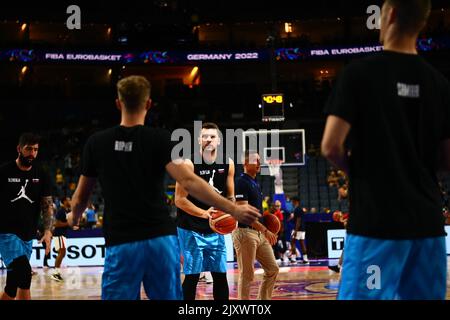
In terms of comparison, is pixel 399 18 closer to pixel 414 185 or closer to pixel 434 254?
pixel 414 185

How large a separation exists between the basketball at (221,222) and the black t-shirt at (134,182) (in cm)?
250

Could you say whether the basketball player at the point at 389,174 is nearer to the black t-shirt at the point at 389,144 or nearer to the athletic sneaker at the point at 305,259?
the black t-shirt at the point at 389,144

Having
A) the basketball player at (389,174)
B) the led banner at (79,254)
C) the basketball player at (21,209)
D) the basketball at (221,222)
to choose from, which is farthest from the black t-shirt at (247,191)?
the led banner at (79,254)

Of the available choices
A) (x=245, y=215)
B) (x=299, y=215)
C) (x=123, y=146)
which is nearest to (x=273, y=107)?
(x=299, y=215)

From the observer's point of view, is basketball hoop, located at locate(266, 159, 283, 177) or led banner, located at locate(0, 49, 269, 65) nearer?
basketball hoop, located at locate(266, 159, 283, 177)

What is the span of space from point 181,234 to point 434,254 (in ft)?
15.3

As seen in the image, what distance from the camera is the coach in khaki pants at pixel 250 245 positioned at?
791cm

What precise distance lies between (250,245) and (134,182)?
12.5ft

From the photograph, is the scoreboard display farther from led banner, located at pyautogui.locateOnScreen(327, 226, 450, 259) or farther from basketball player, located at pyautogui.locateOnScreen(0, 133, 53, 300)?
basketball player, located at pyautogui.locateOnScreen(0, 133, 53, 300)

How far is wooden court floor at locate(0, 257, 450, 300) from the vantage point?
35.3 ft

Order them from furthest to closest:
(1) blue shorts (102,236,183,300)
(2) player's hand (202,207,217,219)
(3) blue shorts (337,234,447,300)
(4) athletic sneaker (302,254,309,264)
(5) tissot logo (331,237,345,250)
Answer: (5) tissot logo (331,237,345,250)
(4) athletic sneaker (302,254,309,264)
(2) player's hand (202,207,217,219)
(1) blue shorts (102,236,183,300)
(3) blue shorts (337,234,447,300)

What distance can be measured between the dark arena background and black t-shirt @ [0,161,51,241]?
2001 cm

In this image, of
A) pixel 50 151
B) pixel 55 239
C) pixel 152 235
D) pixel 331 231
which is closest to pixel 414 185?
pixel 152 235

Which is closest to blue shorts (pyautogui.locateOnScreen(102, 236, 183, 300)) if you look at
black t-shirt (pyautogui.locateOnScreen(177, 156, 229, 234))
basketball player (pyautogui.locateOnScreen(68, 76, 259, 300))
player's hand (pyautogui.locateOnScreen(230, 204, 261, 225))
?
basketball player (pyautogui.locateOnScreen(68, 76, 259, 300))
